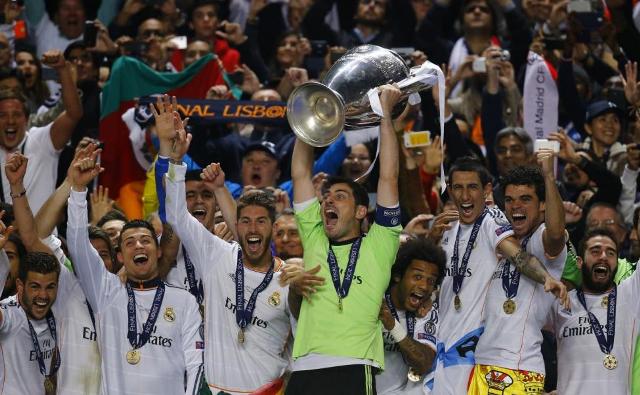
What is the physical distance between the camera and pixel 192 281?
10.1 m

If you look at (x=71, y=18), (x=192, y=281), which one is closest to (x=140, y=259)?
(x=192, y=281)

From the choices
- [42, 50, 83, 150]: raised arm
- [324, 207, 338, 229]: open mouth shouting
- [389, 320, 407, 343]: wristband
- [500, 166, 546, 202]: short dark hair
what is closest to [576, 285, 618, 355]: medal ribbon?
[500, 166, 546, 202]: short dark hair

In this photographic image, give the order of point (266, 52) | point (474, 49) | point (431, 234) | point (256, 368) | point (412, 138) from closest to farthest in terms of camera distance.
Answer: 1. point (256, 368)
2. point (431, 234)
3. point (412, 138)
4. point (474, 49)
5. point (266, 52)

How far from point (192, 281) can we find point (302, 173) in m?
1.48

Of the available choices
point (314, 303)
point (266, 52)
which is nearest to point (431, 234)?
point (314, 303)

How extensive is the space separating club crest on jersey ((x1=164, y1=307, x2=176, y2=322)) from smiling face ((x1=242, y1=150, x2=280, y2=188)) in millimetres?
2528

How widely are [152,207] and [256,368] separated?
2.88 metres

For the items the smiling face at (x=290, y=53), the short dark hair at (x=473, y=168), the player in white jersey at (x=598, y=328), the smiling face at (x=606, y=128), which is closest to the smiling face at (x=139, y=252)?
the short dark hair at (x=473, y=168)

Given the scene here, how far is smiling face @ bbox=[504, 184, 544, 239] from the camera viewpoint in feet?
31.8

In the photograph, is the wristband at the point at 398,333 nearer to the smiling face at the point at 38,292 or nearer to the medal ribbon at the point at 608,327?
the medal ribbon at the point at 608,327

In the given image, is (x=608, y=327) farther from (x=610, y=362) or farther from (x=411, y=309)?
(x=411, y=309)

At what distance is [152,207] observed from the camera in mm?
12000

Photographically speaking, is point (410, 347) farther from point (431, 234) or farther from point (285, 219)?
point (285, 219)

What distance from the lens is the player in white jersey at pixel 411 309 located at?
32.6ft
